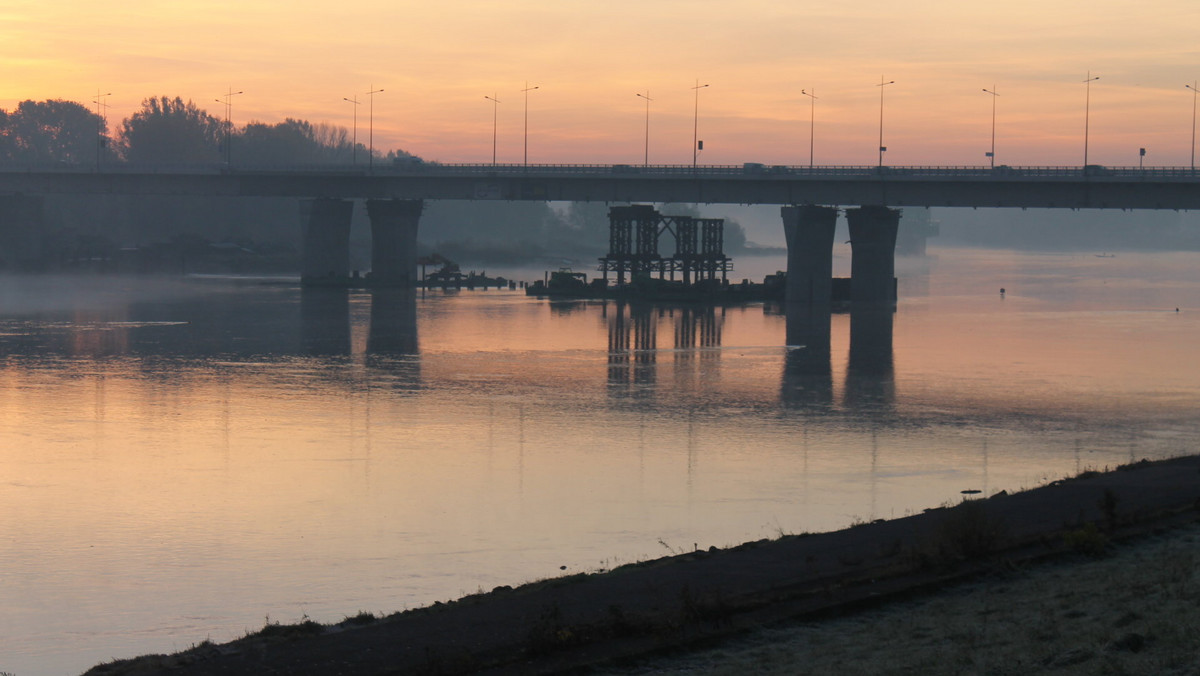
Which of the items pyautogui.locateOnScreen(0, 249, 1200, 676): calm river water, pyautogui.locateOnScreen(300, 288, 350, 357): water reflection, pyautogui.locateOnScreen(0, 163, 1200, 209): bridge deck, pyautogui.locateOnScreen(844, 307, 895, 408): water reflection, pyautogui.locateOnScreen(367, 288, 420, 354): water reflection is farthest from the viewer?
pyautogui.locateOnScreen(0, 163, 1200, 209): bridge deck

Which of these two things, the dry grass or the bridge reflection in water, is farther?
the bridge reflection in water

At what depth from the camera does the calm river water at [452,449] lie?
2327cm

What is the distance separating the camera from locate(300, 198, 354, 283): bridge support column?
13138 centimetres

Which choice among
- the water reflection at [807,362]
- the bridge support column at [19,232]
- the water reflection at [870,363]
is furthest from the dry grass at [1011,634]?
the bridge support column at [19,232]

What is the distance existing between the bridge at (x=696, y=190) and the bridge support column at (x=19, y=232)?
789 inches

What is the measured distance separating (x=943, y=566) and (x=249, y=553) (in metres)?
13.0

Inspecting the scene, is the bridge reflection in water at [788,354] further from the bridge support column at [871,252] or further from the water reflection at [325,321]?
the water reflection at [325,321]

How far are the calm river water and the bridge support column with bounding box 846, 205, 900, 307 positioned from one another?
3068 cm

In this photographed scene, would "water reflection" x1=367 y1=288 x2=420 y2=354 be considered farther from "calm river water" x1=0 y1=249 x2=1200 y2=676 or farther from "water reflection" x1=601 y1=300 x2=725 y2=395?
"water reflection" x1=601 y1=300 x2=725 y2=395

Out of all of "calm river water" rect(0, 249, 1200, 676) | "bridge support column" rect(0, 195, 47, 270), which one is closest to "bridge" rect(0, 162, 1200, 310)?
"bridge support column" rect(0, 195, 47, 270)

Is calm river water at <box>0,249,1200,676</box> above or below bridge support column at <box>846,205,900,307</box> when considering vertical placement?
below

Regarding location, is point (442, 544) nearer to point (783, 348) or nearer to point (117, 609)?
point (117, 609)

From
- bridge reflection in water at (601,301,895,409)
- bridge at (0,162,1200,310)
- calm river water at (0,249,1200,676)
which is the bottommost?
calm river water at (0,249,1200,676)

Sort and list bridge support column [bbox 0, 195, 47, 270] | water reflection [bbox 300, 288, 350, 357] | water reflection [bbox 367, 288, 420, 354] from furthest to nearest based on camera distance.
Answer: bridge support column [bbox 0, 195, 47, 270]
water reflection [bbox 367, 288, 420, 354]
water reflection [bbox 300, 288, 350, 357]
